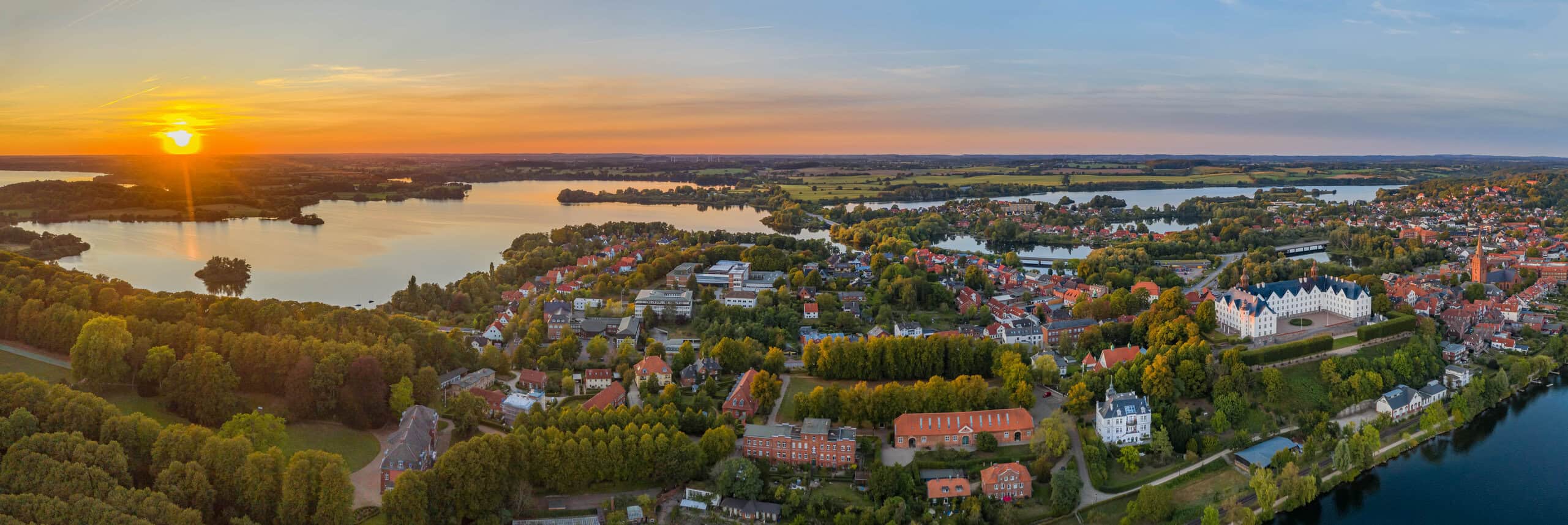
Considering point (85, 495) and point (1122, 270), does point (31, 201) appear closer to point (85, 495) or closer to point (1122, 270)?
point (85, 495)

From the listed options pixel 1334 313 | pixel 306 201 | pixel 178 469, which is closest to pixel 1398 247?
pixel 1334 313

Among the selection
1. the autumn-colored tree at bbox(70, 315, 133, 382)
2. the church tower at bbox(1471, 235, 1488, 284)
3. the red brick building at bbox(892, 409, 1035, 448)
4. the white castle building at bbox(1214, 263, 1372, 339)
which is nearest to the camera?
the autumn-colored tree at bbox(70, 315, 133, 382)

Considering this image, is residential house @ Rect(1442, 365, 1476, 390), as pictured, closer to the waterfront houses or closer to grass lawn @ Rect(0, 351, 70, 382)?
the waterfront houses

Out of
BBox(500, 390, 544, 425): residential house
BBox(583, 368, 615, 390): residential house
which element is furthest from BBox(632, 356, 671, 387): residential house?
BBox(500, 390, 544, 425): residential house

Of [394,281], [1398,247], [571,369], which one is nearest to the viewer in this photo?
[571,369]

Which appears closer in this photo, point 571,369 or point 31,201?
point 571,369

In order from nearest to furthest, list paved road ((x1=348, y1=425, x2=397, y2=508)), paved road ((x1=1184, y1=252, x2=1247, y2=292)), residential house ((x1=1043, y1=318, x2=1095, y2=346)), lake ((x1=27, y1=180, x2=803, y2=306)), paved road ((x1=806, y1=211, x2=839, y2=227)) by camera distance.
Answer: paved road ((x1=348, y1=425, x2=397, y2=508))
residential house ((x1=1043, y1=318, x2=1095, y2=346))
paved road ((x1=1184, y1=252, x2=1247, y2=292))
lake ((x1=27, y1=180, x2=803, y2=306))
paved road ((x1=806, y1=211, x2=839, y2=227))
